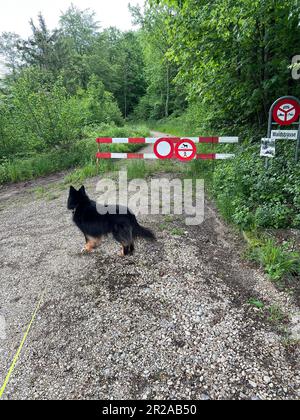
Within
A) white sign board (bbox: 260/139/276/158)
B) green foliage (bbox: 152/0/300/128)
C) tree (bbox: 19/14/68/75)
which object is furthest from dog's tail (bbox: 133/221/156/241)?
tree (bbox: 19/14/68/75)

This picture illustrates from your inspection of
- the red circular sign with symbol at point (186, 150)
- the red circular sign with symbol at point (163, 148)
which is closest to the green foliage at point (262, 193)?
the red circular sign with symbol at point (186, 150)

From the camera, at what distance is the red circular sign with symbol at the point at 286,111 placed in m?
4.45

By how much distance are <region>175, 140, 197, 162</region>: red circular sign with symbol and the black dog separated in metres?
3.63

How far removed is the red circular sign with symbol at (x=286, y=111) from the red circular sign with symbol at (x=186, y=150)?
7.06 ft

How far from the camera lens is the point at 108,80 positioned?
31.2 meters

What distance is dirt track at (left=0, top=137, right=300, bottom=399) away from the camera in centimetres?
181

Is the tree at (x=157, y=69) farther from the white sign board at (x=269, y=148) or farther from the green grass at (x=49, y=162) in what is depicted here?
the white sign board at (x=269, y=148)

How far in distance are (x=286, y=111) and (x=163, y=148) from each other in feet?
9.67

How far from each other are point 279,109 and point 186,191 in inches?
102

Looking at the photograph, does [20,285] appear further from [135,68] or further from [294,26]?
[135,68]

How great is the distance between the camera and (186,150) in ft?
21.3

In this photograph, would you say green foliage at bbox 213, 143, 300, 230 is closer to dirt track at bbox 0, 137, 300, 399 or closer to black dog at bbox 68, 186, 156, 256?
dirt track at bbox 0, 137, 300, 399

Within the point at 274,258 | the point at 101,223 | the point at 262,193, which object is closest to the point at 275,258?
the point at 274,258

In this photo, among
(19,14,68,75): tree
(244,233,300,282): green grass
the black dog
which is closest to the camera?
(244,233,300,282): green grass
